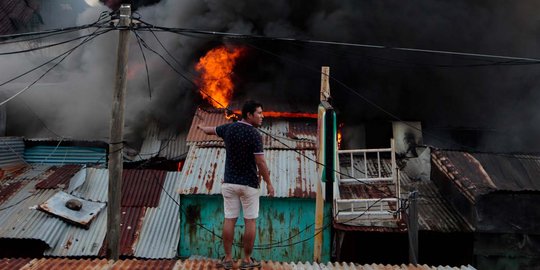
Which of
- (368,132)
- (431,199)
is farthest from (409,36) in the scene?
(431,199)

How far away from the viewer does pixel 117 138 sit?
6.99 meters

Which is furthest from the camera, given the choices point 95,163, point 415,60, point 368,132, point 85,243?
point 415,60

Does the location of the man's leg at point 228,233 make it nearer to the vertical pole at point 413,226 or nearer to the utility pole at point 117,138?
the utility pole at point 117,138

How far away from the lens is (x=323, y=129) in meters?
8.00

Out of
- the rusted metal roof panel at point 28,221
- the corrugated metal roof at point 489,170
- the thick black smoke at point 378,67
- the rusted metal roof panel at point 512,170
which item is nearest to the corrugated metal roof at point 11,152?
the rusted metal roof panel at point 28,221

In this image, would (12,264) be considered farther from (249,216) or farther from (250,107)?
(250,107)

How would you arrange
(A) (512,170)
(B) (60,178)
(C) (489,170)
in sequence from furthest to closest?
(B) (60,178), (A) (512,170), (C) (489,170)

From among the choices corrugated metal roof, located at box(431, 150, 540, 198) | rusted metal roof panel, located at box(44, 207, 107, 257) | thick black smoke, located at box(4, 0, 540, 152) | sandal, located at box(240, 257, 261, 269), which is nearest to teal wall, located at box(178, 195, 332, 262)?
rusted metal roof panel, located at box(44, 207, 107, 257)

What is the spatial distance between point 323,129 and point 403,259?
5878 millimetres

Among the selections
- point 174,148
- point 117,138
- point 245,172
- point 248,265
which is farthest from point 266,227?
point 174,148

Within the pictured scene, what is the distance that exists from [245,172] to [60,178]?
10884 mm

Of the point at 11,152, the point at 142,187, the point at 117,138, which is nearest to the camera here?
the point at 117,138

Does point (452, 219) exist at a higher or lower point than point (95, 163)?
lower

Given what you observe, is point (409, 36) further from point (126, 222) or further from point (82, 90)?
point (82, 90)
